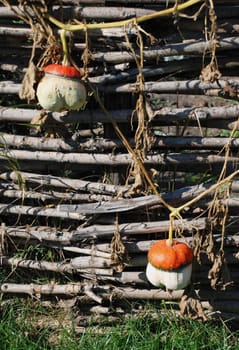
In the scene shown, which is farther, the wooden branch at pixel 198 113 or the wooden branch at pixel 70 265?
the wooden branch at pixel 70 265

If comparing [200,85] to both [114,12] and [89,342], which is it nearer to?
[114,12]

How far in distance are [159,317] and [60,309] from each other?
0.46m

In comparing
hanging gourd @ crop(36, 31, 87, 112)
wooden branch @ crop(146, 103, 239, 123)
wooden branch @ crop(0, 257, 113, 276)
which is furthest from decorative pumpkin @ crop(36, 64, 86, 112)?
wooden branch @ crop(0, 257, 113, 276)

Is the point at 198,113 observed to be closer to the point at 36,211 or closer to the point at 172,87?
the point at 172,87

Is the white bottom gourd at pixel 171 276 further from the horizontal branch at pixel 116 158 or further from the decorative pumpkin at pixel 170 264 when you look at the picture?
the horizontal branch at pixel 116 158

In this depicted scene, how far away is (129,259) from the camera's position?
267cm

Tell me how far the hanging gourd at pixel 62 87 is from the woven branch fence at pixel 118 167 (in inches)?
4.8

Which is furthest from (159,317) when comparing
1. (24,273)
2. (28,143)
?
(28,143)

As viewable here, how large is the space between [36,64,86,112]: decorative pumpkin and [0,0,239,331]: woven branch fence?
13 centimetres

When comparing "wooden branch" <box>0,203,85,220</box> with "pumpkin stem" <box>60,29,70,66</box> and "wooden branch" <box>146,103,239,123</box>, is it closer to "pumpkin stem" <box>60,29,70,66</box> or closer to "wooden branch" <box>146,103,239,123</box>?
"wooden branch" <box>146,103,239,123</box>

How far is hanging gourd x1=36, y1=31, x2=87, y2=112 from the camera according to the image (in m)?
2.16

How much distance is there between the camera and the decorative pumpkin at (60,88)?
2.15 m

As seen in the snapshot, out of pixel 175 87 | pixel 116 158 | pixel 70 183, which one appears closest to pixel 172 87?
pixel 175 87

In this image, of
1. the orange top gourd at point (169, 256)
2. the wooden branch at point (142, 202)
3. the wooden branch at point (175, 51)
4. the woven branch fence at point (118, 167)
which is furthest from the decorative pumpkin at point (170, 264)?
the wooden branch at point (175, 51)
